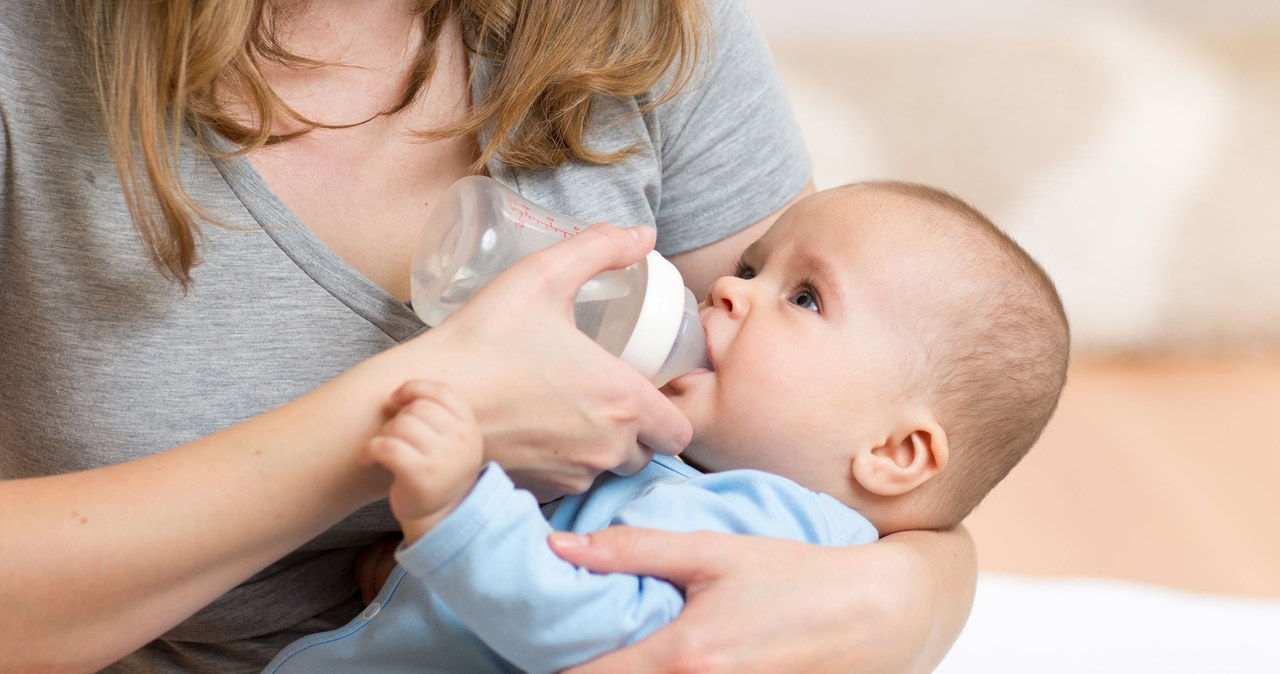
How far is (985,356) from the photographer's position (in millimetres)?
1035


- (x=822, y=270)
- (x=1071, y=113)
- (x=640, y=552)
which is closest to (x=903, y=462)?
(x=822, y=270)

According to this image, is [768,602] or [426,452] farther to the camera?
[768,602]

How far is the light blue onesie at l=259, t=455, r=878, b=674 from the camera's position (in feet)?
2.46

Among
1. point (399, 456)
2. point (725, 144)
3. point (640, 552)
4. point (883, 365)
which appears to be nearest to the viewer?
point (399, 456)

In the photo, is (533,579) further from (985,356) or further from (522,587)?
(985,356)

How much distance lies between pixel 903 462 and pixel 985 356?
0.43ft

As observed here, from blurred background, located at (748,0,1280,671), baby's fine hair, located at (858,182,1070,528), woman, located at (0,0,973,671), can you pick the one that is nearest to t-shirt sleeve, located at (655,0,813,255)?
woman, located at (0,0,973,671)

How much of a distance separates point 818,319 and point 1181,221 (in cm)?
199

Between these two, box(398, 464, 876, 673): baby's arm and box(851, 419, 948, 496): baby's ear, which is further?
box(851, 419, 948, 496): baby's ear

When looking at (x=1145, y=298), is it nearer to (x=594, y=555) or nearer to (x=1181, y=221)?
(x=1181, y=221)

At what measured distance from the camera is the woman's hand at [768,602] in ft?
2.62

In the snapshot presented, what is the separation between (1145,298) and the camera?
2.69m

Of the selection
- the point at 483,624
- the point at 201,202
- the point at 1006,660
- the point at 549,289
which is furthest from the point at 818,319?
the point at 1006,660

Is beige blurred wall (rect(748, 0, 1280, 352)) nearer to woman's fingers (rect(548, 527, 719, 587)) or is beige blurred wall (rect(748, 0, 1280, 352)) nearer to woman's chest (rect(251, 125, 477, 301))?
woman's chest (rect(251, 125, 477, 301))
